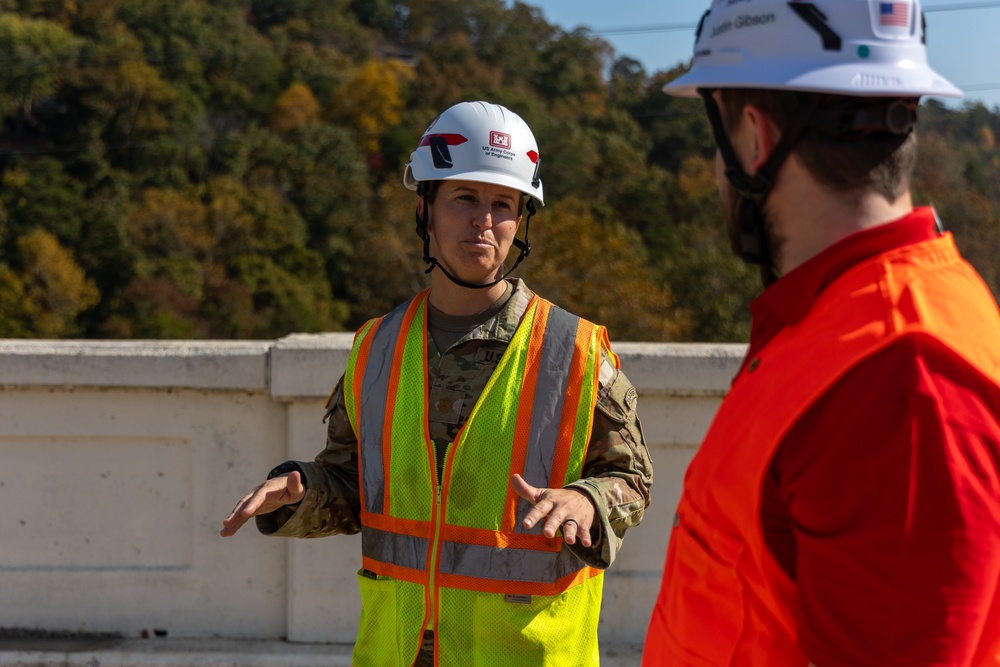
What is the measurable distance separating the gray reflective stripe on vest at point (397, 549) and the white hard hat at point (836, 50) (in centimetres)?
142

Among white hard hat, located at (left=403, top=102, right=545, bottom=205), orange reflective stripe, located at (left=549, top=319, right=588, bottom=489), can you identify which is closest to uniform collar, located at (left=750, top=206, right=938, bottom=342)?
orange reflective stripe, located at (left=549, top=319, right=588, bottom=489)

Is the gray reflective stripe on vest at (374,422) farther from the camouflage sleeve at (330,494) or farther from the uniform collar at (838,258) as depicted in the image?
the uniform collar at (838,258)

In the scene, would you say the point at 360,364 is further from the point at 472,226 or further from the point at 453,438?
the point at 472,226

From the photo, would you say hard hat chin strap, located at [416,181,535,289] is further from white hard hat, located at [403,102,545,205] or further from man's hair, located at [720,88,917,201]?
man's hair, located at [720,88,917,201]

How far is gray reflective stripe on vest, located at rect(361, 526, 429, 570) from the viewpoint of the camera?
261 centimetres

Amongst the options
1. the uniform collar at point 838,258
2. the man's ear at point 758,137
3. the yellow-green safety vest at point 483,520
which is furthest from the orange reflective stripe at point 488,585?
the man's ear at point 758,137

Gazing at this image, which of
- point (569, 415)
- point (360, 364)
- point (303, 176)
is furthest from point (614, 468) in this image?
point (303, 176)

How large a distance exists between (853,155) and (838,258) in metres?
0.14

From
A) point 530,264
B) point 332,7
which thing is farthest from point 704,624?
point 332,7

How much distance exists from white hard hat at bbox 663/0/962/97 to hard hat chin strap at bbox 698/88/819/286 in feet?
0.17

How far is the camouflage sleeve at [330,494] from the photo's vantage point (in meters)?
2.66

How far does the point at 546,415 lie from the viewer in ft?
8.58

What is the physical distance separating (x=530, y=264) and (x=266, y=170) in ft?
94.5

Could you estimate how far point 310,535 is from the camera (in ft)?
9.05
